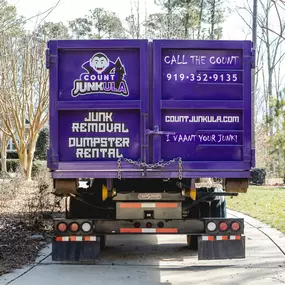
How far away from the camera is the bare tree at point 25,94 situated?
20.1 meters

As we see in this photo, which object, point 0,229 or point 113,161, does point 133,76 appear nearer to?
point 113,161

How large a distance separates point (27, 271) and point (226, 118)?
3.36 m

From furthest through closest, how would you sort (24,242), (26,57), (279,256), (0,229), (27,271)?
(26,57), (0,229), (24,242), (279,256), (27,271)

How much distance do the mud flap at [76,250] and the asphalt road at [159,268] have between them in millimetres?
193

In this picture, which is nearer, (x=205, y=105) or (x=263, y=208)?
(x=205, y=105)

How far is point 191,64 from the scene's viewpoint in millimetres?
6480

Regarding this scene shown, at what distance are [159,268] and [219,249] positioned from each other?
93 cm

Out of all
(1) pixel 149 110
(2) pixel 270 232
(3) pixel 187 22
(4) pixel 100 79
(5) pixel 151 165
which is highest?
(3) pixel 187 22

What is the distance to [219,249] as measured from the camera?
706 centimetres

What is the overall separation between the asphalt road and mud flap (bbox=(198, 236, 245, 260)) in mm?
229

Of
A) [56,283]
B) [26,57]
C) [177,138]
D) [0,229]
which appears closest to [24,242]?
[0,229]

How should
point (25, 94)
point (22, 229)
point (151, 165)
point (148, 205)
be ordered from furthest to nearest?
1. point (25, 94)
2. point (22, 229)
3. point (148, 205)
4. point (151, 165)

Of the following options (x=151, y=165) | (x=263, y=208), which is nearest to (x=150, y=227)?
(x=151, y=165)

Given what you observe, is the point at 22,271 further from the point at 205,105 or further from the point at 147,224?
the point at 205,105
